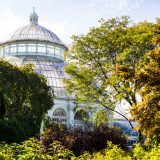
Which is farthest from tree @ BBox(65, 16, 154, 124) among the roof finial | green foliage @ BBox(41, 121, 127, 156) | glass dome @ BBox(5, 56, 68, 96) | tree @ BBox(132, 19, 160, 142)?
the roof finial

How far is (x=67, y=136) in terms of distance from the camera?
24.3 m

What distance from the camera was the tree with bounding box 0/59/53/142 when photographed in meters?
33.2

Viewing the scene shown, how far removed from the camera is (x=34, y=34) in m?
76.9

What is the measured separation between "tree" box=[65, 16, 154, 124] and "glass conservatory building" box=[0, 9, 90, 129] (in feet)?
116

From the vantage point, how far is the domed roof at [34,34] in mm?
76050

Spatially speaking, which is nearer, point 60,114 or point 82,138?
point 82,138

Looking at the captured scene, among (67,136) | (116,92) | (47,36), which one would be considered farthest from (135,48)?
(47,36)

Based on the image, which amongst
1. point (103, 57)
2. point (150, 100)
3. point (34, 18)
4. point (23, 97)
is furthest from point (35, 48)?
point (150, 100)

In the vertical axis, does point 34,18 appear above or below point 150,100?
above

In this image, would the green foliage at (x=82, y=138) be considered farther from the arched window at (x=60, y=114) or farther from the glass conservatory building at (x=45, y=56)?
the arched window at (x=60, y=114)

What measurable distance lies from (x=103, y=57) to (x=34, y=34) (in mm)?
49082

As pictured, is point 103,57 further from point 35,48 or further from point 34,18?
point 34,18

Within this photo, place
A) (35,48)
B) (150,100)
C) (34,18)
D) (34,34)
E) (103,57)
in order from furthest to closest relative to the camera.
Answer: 1. (34,18)
2. (34,34)
3. (35,48)
4. (103,57)
5. (150,100)

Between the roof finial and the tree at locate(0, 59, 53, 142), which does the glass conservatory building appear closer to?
the roof finial
